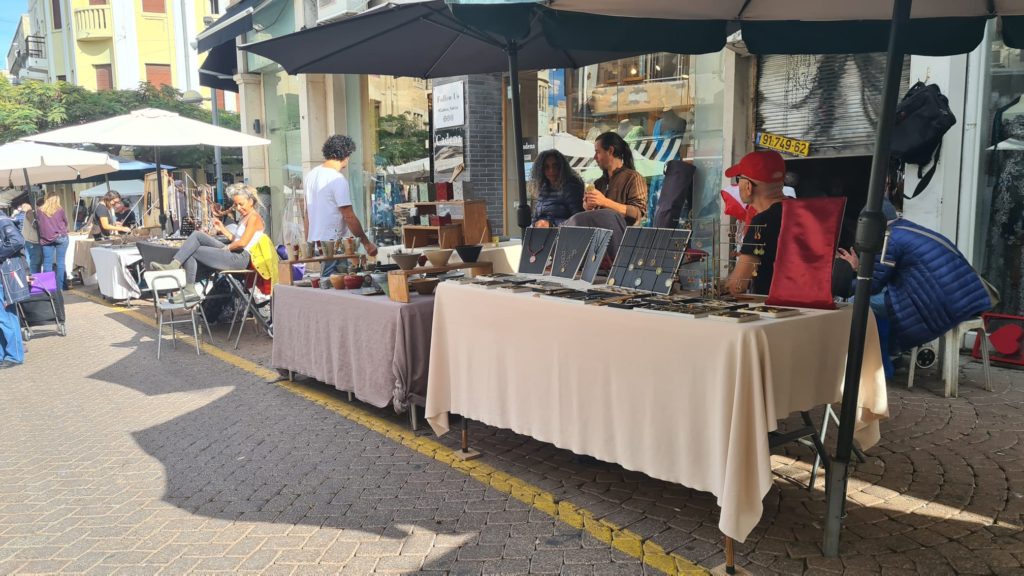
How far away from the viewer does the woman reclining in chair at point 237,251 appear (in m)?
7.95

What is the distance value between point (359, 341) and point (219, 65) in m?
15.2

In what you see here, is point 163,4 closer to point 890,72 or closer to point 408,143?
point 408,143

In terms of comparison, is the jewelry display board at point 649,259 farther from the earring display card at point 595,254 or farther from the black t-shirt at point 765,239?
the black t-shirt at point 765,239

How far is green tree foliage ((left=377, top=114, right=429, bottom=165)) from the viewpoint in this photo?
13.0 metres

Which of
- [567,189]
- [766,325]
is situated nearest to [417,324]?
[567,189]

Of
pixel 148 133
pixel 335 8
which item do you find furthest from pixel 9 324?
pixel 335 8

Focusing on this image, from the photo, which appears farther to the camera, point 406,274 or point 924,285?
point 924,285

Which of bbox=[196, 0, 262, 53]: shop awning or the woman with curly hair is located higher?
bbox=[196, 0, 262, 53]: shop awning

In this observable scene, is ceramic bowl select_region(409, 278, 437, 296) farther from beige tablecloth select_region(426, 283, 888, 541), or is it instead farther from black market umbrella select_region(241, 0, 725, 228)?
black market umbrella select_region(241, 0, 725, 228)

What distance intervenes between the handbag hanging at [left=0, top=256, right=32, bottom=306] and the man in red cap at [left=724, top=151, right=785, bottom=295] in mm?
7703

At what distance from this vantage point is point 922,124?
630 centimetres

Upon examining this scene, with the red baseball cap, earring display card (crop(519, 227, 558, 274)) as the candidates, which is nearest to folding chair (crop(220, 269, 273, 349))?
earring display card (crop(519, 227, 558, 274))

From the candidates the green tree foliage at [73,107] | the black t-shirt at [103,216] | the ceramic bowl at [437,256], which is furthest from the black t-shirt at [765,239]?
the green tree foliage at [73,107]

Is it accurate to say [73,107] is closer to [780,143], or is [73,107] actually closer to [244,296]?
[244,296]
